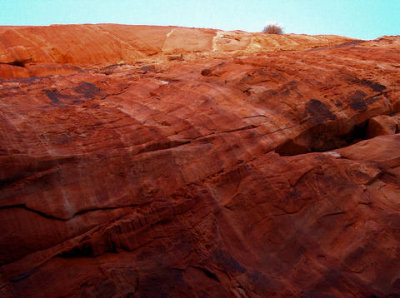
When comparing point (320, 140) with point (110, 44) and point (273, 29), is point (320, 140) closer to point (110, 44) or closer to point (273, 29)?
point (110, 44)

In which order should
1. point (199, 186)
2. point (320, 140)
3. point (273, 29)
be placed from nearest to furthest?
point (199, 186) → point (320, 140) → point (273, 29)

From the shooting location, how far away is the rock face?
3.56 m

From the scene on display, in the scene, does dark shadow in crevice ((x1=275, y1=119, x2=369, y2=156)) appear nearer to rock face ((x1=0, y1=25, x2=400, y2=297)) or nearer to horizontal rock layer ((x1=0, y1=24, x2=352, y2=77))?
rock face ((x1=0, y1=25, x2=400, y2=297))

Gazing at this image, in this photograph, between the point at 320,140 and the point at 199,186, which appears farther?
the point at 320,140

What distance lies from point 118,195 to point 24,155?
1.25m

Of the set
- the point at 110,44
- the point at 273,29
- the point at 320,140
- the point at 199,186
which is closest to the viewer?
the point at 199,186

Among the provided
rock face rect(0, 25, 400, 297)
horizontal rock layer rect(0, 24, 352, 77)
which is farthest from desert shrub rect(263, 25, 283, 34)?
rock face rect(0, 25, 400, 297)

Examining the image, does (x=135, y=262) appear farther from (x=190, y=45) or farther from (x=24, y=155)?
(x=190, y=45)

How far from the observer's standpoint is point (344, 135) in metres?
6.71

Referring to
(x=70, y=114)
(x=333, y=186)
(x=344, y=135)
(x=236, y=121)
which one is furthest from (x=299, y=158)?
(x=70, y=114)

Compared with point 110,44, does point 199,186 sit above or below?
below

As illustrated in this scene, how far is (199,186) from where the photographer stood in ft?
14.7

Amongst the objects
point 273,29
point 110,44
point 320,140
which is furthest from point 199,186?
point 273,29

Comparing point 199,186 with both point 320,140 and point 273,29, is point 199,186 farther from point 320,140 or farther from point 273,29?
point 273,29
